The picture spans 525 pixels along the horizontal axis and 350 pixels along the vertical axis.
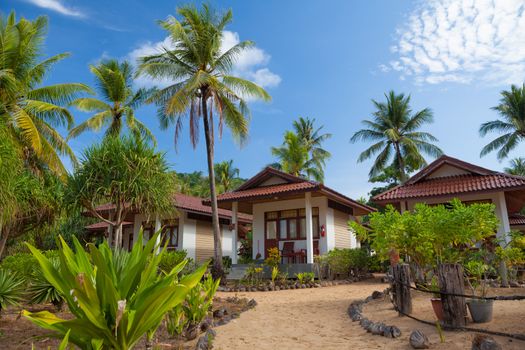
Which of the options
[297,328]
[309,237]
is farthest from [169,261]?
[297,328]

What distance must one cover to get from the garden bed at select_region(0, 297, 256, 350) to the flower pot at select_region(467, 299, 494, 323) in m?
4.03

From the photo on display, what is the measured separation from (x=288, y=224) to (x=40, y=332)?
11776mm

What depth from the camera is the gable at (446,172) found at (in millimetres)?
13933

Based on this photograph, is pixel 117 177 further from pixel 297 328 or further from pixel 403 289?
pixel 403 289

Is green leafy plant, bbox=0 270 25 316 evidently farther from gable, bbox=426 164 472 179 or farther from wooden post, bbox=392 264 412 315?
gable, bbox=426 164 472 179

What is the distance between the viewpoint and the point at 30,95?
14.8 m

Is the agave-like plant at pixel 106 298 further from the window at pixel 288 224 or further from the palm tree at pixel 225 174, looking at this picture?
the palm tree at pixel 225 174

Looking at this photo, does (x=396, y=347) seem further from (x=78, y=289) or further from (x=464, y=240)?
(x=78, y=289)

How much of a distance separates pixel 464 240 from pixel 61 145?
52.3 ft

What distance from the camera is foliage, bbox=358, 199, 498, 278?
18.4 feet

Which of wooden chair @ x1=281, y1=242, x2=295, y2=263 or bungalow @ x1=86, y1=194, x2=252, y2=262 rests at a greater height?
bungalow @ x1=86, y1=194, x2=252, y2=262

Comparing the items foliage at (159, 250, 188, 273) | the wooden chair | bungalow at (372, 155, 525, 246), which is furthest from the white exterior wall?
foliage at (159, 250, 188, 273)

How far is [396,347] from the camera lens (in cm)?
449

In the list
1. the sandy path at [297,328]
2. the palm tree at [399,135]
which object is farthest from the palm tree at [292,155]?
the sandy path at [297,328]
